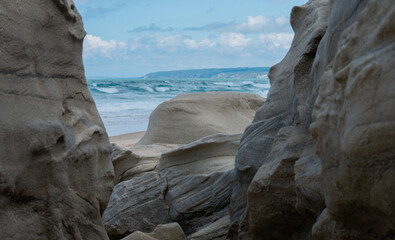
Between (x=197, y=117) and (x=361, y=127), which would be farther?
(x=197, y=117)

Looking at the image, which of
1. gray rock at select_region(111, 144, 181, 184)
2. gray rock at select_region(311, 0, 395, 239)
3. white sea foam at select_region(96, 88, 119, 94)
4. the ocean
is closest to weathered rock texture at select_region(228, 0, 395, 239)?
gray rock at select_region(311, 0, 395, 239)

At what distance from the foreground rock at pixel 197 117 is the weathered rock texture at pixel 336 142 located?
408cm

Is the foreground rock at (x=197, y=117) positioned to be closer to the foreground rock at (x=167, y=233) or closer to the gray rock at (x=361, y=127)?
the foreground rock at (x=167, y=233)

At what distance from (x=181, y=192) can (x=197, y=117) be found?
3269 mm

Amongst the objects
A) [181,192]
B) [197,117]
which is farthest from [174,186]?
[197,117]

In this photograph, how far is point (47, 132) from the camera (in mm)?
2324

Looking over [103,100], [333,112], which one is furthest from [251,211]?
[103,100]

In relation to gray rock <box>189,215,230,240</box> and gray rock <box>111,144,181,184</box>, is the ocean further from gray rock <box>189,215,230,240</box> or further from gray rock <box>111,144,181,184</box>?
gray rock <box>189,215,230,240</box>

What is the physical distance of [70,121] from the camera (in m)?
2.59

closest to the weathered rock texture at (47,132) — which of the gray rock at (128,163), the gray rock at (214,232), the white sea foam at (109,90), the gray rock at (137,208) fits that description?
the gray rock at (214,232)

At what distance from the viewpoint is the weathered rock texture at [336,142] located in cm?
161

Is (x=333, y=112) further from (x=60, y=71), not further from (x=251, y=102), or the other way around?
(x=251, y=102)

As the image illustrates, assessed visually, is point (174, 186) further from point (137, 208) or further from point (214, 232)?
point (214, 232)

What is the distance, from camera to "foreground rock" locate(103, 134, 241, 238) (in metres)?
3.70
